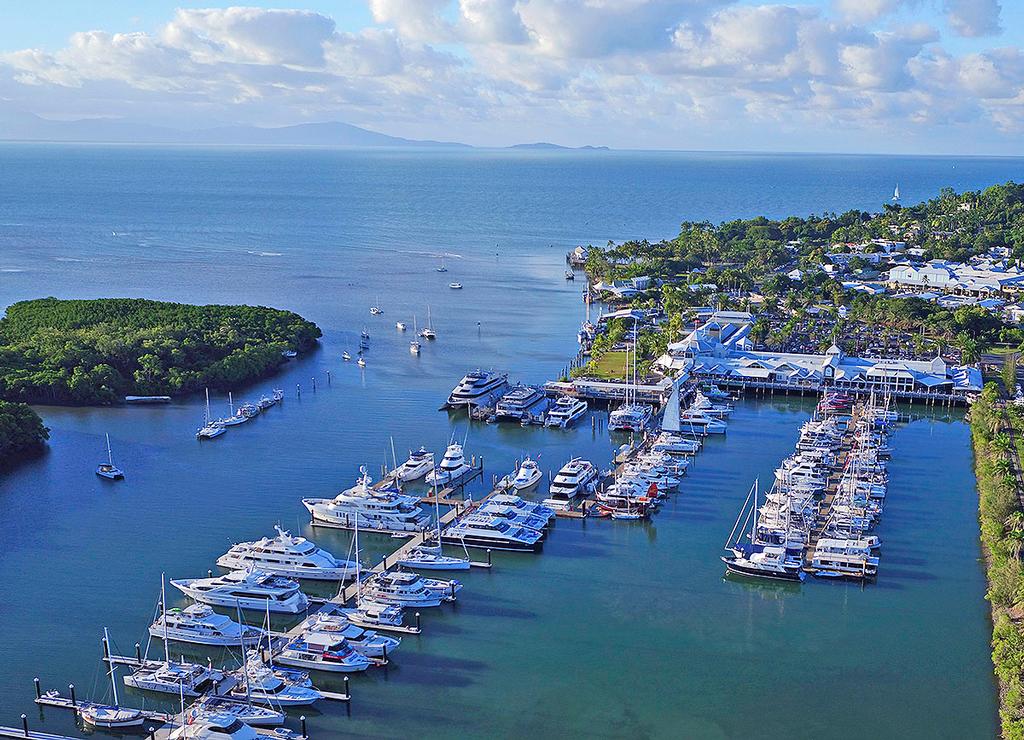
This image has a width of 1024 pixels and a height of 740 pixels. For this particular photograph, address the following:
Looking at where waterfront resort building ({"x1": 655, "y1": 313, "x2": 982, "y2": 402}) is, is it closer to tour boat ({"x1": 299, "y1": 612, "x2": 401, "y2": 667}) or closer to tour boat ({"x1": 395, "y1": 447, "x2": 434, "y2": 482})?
tour boat ({"x1": 395, "y1": 447, "x2": 434, "y2": 482})

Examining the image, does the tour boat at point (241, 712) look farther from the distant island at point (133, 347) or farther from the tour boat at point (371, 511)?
the distant island at point (133, 347)

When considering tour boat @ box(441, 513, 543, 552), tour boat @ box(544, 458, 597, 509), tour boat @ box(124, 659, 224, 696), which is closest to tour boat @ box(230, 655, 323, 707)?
tour boat @ box(124, 659, 224, 696)

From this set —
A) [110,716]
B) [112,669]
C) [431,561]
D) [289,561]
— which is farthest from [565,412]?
[110,716]

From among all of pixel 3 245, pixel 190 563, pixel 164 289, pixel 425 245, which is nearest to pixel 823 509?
pixel 190 563

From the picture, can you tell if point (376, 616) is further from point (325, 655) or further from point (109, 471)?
point (109, 471)

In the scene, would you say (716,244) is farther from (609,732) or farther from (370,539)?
(609,732)

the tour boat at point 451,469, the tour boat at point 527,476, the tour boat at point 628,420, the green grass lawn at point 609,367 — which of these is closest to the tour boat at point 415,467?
the tour boat at point 451,469
